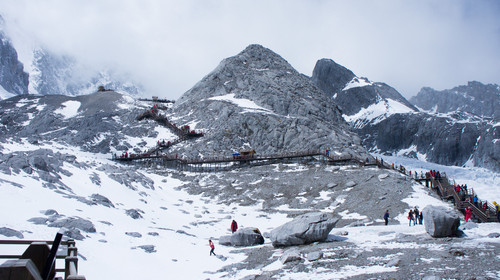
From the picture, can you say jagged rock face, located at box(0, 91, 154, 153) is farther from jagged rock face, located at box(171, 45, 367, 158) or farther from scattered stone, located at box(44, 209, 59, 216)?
scattered stone, located at box(44, 209, 59, 216)

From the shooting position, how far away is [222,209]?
41000 mm

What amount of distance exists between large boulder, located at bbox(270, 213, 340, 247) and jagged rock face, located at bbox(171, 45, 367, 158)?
45865mm

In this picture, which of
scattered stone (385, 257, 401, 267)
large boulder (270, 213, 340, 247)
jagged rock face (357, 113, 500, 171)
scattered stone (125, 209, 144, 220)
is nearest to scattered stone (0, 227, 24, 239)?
scattered stone (125, 209, 144, 220)

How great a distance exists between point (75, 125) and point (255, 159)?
47033mm

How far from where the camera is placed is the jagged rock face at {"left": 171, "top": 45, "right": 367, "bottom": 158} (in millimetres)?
71500

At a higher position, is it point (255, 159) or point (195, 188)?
point (255, 159)

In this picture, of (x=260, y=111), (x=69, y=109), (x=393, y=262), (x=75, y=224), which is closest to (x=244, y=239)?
(x=75, y=224)

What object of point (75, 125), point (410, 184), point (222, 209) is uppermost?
point (75, 125)

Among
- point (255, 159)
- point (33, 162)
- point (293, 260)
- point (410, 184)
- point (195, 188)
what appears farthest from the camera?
point (255, 159)

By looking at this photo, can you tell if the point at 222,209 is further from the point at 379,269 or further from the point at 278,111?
the point at 278,111

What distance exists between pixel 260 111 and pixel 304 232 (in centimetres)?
6259

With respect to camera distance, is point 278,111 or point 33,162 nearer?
point 33,162

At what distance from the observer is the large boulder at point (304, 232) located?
71.1 ft

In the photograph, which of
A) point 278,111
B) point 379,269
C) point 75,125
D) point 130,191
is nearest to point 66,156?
point 130,191
